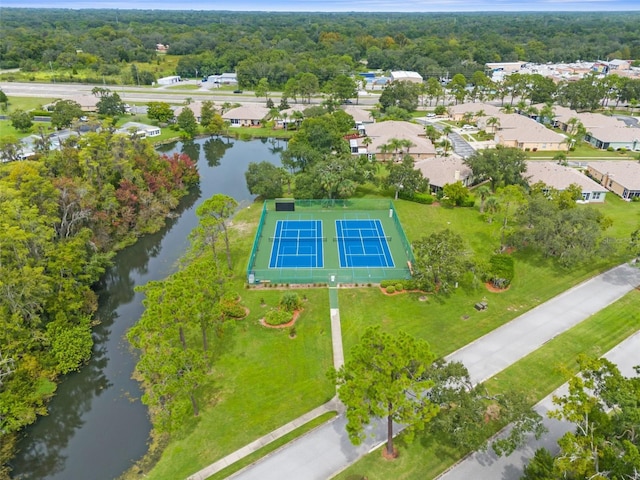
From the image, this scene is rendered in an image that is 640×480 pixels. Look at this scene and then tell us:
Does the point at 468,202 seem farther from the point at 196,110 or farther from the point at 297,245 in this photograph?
the point at 196,110

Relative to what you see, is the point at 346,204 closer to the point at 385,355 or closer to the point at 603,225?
the point at 603,225

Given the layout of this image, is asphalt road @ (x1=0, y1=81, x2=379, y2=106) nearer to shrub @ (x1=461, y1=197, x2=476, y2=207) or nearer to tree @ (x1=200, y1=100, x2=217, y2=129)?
tree @ (x1=200, y1=100, x2=217, y2=129)

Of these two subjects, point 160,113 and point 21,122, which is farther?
point 160,113

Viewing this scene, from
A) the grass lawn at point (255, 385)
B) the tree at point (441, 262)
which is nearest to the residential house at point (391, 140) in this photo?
the tree at point (441, 262)

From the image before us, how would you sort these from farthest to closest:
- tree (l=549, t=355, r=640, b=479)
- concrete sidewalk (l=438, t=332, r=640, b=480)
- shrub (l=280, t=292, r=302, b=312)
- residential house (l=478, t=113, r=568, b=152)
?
residential house (l=478, t=113, r=568, b=152)
shrub (l=280, t=292, r=302, b=312)
concrete sidewalk (l=438, t=332, r=640, b=480)
tree (l=549, t=355, r=640, b=479)

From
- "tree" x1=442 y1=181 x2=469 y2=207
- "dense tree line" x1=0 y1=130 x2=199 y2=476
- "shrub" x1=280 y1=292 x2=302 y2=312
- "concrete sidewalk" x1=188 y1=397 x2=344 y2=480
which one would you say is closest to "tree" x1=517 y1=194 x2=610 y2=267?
"tree" x1=442 y1=181 x2=469 y2=207

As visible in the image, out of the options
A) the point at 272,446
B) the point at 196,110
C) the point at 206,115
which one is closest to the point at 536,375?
the point at 272,446
